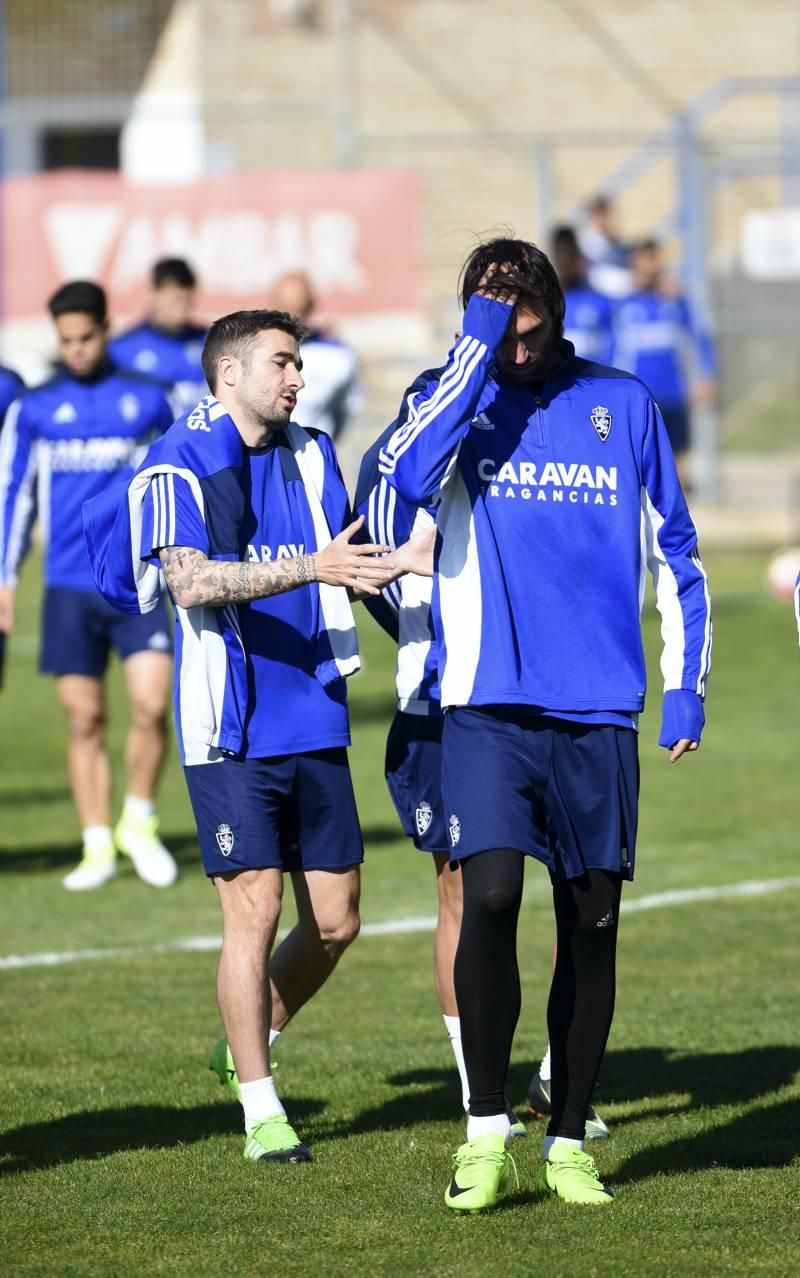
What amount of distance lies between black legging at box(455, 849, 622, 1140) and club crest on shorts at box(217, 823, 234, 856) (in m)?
0.73

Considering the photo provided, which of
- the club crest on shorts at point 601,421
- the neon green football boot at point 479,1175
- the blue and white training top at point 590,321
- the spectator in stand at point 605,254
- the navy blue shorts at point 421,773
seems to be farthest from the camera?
the spectator in stand at point 605,254

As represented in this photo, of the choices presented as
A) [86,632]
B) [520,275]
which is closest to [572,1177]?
[520,275]

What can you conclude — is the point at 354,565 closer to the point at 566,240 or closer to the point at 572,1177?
the point at 572,1177

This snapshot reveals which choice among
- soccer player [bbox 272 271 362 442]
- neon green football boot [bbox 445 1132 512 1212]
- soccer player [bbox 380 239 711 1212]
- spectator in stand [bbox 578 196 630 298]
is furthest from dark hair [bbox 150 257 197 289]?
spectator in stand [bbox 578 196 630 298]

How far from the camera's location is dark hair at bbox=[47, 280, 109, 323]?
30.6ft

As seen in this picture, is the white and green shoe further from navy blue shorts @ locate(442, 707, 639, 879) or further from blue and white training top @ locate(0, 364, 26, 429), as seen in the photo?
navy blue shorts @ locate(442, 707, 639, 879)

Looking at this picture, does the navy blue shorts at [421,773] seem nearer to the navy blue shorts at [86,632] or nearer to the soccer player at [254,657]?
the soccer player at [254,657]

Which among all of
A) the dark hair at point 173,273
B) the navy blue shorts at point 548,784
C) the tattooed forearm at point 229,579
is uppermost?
the dark hair at point 173,273

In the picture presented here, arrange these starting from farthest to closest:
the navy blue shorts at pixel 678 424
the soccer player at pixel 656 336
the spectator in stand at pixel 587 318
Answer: the soccer player at pixel 656 336, the navy blue shorts at pixel 678 424, the spectator in stand at pixel 587 318

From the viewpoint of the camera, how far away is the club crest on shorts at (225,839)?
222 inches

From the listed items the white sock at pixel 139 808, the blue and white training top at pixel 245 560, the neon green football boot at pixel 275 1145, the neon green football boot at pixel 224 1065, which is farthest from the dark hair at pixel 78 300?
the neon green football boot at pixel 275 1145

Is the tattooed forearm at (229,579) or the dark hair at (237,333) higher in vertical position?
the dark hair at (237,333)

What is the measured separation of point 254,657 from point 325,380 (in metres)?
7.15

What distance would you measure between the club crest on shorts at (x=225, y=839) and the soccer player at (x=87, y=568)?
169 inches
